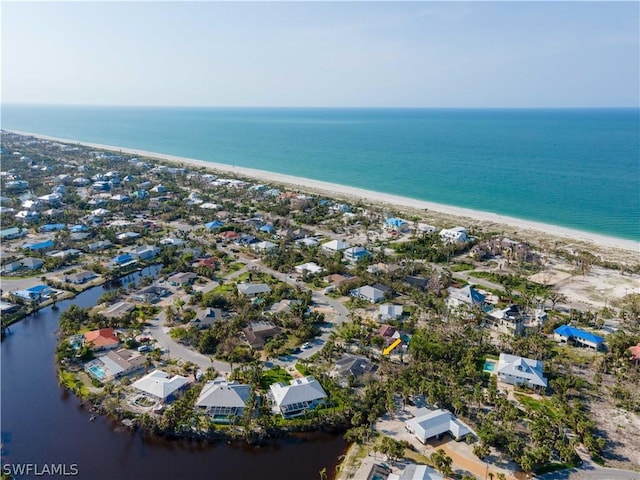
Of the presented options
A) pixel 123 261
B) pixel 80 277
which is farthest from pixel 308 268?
pixel 80 277

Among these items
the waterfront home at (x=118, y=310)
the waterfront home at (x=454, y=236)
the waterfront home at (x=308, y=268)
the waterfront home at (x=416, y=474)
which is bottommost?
the waterfront home at (x=416, y=474)

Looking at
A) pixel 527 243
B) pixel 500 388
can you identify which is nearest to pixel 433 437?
pixel 500 388

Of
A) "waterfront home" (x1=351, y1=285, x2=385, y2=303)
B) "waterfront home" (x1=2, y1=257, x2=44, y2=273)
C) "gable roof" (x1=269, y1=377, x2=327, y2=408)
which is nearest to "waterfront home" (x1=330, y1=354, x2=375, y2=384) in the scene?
"gable roof" (x1=269, y1=377, x2=327, y2=408)

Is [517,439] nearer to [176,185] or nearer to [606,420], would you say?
[606,420]

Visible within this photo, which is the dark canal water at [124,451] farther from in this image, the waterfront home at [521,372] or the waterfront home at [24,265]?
the waterfront home at [24,265]

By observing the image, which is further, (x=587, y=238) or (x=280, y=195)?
(x=280, y=195)

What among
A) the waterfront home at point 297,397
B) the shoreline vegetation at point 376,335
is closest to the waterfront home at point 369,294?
the shoreline vegetation at point 376,335
